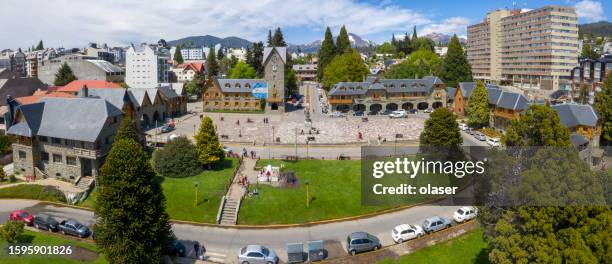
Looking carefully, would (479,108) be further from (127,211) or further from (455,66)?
(127,211)

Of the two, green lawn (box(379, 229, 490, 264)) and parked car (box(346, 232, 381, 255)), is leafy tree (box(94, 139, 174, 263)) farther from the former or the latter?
green lawn (box(379, 229, 490, 264))

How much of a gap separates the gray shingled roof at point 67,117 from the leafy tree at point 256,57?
7071 cm

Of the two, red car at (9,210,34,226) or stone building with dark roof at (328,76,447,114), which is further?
stone building with dark roof at (328,76,447,114)

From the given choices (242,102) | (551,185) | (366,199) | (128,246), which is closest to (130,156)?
(128,246)

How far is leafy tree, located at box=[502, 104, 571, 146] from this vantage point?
2127 centimetres

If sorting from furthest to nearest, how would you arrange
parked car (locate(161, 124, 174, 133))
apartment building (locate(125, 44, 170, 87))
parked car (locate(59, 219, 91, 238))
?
apartment building (locate(125, 44, 170, 87))
parked car (locate(161, 124, 174, 133))
parked car (locate(59, 219, 91, 238))

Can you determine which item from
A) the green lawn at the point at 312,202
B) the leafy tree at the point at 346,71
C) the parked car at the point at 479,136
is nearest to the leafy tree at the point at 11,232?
the green lawn at the point at 312,202

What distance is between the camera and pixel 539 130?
852 inches

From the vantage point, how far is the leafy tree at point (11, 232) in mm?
31906

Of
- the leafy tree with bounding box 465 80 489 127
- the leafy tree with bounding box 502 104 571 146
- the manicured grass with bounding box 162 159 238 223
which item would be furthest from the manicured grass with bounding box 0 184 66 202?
the leafy tree with bounding box 465 80 489 127

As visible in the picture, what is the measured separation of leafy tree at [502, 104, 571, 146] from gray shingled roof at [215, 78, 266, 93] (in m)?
70.9

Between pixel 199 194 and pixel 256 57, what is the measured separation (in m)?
80.4

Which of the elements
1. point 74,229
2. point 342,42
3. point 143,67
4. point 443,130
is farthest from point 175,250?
point 143,67

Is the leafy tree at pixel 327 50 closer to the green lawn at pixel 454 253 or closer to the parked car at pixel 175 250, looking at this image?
the green lawn at pixel 454 253
